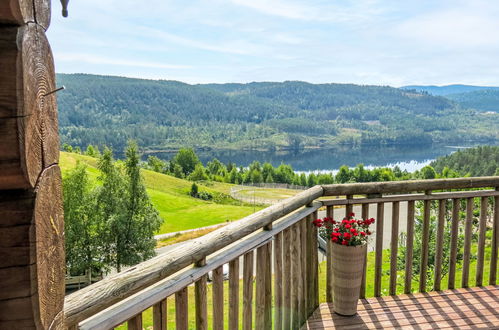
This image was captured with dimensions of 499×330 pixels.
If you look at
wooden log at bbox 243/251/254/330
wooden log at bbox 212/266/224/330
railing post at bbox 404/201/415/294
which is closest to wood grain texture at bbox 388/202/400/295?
railing post at bbox 404/201/415/294

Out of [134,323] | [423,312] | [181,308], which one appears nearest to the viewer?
[134,323]

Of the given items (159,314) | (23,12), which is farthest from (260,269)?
(23,12)

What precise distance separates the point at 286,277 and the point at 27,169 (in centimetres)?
223

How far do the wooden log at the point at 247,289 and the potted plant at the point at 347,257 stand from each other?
111cm

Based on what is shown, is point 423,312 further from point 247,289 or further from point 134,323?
point 134,323

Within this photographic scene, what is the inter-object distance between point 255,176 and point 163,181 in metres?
19.6

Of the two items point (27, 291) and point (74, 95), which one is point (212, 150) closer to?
point (74, 95)

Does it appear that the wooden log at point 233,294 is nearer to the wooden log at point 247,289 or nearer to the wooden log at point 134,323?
the wooden log at point 247,289

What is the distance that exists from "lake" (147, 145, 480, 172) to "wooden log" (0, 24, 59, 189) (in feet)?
339

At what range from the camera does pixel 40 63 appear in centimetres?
75

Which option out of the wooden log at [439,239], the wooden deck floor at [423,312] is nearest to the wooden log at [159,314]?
the wooden deck floor at [423,312]

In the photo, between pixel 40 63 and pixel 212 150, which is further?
pixel 212 150

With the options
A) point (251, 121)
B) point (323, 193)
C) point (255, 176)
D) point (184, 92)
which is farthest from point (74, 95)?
point (323, 193)

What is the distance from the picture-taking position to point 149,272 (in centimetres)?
143
